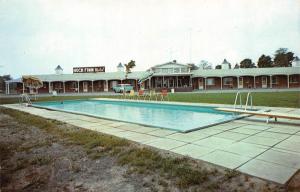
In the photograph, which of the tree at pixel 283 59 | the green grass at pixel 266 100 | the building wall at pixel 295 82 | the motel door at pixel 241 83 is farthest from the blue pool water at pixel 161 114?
the tree at pixel 283 59

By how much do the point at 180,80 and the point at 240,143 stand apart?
38.0m

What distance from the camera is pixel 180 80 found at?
43188mm

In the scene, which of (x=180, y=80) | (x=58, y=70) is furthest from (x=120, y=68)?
(x=180, y=80)

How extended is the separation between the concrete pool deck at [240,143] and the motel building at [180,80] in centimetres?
3261

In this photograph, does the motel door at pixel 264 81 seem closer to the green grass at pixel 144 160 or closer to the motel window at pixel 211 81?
the motel window at pixel 211 81

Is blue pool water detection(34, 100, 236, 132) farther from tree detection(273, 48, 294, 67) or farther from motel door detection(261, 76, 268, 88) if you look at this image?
tree detection(273, 48, 294, 67)

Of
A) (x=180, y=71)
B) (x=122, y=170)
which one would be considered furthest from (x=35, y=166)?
(x=180, y=71)

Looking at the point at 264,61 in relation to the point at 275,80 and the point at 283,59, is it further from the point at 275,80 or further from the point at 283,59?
the point at 275,80

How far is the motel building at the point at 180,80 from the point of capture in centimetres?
4134

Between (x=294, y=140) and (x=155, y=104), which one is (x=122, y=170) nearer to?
(x=294, y=140)

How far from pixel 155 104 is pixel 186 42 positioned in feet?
119

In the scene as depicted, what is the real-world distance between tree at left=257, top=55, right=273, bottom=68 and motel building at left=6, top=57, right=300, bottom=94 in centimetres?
2639

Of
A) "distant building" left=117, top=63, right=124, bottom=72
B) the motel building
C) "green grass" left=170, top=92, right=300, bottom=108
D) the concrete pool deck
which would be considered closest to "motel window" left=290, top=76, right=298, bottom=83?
the motel building

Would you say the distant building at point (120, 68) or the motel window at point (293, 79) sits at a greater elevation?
the distant building at point (120, 68)
